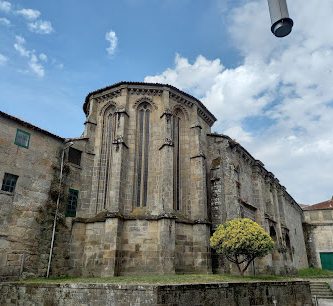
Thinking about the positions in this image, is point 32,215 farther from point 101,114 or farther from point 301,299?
point 301,299

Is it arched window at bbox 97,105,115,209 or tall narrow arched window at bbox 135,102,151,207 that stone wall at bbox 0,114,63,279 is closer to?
arched window at bbox 97,105,115,209

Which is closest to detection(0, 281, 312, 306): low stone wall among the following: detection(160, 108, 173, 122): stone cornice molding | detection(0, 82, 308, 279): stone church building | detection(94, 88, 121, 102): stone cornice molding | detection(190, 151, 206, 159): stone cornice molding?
detection(0, 82, 308, 279): stone church building

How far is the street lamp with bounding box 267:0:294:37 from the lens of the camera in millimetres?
3145

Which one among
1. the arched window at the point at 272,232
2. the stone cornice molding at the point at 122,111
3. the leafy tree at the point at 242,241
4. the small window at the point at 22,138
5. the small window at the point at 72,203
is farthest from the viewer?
the arched window at the point at 272,232

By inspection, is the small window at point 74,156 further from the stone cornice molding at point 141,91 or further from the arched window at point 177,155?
the arched window at point 177,155

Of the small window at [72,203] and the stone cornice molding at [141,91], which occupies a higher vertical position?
the stone cornice molding at [141,91]

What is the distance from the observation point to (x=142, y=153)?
2088 cm

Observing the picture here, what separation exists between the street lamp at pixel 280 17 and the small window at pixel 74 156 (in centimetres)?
1866

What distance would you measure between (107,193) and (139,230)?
356cm

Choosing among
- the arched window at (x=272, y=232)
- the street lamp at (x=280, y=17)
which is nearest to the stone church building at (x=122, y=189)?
the arched window at (x=272, y=232)

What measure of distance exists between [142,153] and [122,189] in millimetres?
3010

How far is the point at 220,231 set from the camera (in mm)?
17938

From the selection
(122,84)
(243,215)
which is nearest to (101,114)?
(122,84)

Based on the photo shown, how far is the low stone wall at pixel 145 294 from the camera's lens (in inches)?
402
